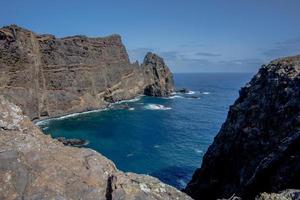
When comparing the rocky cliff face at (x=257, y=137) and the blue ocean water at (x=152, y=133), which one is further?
the blue ocean water at (x=152, y=133)

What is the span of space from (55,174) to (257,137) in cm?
2392

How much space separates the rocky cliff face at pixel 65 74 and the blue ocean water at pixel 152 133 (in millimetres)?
7764

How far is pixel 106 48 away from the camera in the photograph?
14875 centimetres

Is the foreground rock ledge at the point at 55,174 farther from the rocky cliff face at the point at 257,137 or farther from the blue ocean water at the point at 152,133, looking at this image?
the blue ocean water at the point at 152,133

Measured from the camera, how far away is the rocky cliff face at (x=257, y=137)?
2205 centimetres

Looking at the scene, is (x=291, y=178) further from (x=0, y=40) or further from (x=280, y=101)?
(x=0, y=40)

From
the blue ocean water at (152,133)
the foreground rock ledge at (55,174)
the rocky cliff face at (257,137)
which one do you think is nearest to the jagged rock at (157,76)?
the blue ocean water at (152,133)

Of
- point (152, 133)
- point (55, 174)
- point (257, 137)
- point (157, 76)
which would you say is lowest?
point (152, 133)

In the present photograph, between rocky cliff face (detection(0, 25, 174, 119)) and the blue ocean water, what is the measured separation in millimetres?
7764

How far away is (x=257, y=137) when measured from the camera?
3241 centimetres

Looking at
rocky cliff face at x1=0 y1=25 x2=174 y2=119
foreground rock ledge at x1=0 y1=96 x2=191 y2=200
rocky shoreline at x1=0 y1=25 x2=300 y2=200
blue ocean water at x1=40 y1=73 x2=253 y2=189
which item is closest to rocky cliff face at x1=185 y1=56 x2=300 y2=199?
rocky shoreline at x1=0 y1=25 x2=300 y2=200

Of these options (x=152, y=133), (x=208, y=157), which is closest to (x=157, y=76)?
(x=152, y=133)

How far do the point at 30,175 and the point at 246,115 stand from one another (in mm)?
27198

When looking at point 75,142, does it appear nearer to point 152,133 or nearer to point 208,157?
point 152,133
